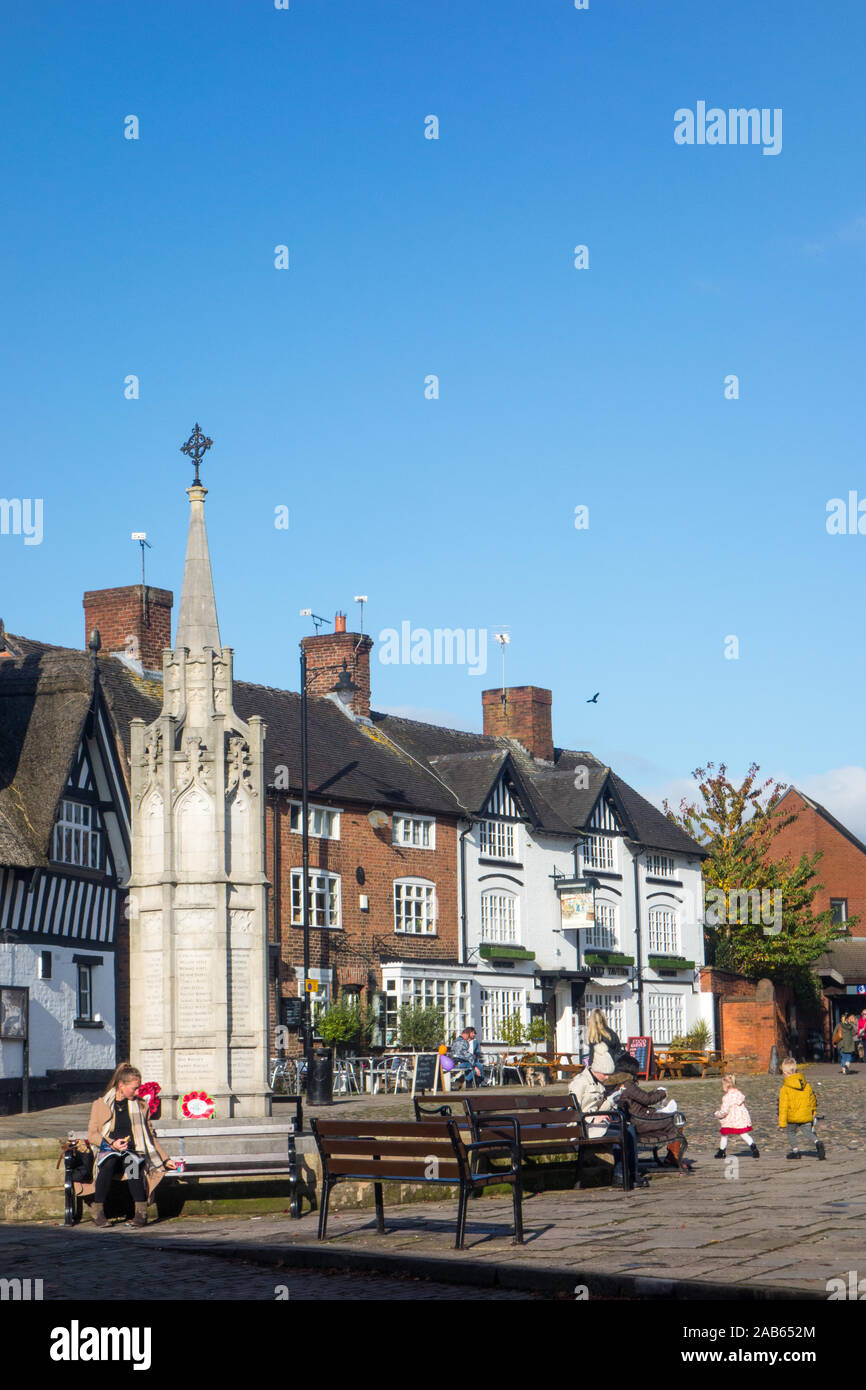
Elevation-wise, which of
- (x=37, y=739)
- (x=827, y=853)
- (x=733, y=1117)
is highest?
(x=37, y=739)

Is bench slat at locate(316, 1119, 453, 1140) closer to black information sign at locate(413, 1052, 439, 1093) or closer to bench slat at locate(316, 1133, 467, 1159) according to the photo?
bench slat at locate(316, 1133, 467, 1159)

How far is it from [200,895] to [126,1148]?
440 centimetres

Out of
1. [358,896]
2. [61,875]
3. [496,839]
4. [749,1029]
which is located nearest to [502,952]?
[496,839]

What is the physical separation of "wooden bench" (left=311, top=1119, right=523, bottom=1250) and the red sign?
18756 mm

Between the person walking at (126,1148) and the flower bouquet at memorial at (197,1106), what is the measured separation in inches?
121

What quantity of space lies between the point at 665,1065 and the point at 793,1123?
22.4 meters

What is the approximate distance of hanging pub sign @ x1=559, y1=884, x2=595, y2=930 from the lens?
45.6 metres

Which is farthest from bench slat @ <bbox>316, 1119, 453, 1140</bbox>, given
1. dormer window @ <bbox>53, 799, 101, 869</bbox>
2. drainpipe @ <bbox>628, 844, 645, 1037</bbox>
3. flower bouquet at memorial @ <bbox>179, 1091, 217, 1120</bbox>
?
drainpipe @ <bbox>628, 844, 645, 1037</bbox>

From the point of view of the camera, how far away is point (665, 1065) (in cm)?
3972

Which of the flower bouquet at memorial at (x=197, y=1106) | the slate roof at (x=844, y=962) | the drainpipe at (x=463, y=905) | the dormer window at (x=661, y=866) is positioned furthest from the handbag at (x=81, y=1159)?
the slate roof at (x=844, y=962)

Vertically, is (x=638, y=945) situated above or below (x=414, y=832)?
below

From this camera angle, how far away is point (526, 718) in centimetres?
5100

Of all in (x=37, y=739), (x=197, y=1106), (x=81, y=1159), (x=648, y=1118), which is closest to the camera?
(x=81, y=1159)

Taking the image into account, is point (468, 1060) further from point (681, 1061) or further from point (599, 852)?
point (599, 852)
